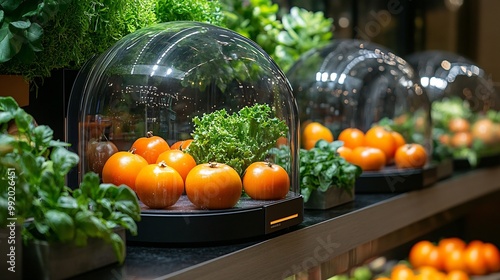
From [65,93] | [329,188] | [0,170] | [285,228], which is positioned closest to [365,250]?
[329,188]

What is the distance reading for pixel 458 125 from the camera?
10.1ft

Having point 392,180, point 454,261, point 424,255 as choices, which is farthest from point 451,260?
point 392,180

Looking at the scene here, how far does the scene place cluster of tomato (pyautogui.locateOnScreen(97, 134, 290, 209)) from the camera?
1.40m

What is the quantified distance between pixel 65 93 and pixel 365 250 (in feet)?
3.01

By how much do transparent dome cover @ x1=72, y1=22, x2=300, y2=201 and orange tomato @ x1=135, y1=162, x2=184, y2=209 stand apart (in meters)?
0.10

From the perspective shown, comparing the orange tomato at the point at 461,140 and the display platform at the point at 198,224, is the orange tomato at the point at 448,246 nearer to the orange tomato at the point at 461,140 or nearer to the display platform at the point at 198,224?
the orange tomato at the point at 461,140

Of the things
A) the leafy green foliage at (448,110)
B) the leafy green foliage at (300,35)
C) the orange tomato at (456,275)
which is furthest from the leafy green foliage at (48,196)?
the leafy green foliage at (448,110)

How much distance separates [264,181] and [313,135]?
86 centimetres

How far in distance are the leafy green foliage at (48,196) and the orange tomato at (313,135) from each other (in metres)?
1.25

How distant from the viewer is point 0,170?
1.07 m

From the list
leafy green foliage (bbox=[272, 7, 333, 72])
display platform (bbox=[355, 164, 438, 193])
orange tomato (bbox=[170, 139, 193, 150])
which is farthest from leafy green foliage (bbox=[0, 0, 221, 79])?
leafy green foliage (bbox=[272, 7, 333, 72])

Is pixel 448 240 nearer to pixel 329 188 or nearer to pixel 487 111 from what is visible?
pixel 487 111

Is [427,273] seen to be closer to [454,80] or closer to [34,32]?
[454,80]

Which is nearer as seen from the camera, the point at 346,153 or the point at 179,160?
the point at 179,160
